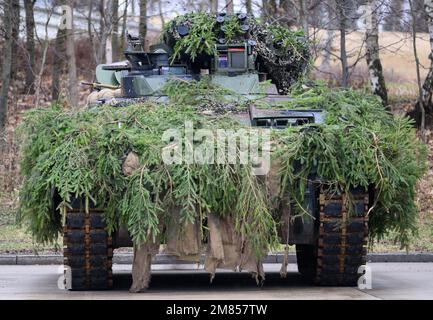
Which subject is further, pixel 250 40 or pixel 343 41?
pixel 343 41

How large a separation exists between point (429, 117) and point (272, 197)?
1486cm

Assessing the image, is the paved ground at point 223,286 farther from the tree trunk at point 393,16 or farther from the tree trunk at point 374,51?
the tree trunk at point 393,16

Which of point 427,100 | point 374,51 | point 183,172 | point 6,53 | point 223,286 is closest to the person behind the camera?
point 183,172

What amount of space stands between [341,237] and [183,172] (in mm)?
1709

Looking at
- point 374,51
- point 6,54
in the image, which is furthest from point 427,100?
point 6,54

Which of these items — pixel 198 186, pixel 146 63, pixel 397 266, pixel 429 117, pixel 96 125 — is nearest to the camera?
pixel 198 186

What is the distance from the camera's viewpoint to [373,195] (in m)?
11.4

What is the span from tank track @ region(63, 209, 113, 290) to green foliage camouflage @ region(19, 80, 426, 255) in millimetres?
163

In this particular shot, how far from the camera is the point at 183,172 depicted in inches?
420

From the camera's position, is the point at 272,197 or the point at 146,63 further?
the point at 146,63

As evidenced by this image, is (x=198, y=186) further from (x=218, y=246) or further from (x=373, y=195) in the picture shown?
(x=373, y=195)

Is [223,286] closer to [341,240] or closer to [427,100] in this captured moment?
[341,240]

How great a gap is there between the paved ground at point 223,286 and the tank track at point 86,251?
167 millimetres

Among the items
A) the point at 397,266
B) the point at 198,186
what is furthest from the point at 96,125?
the point at 397,266
